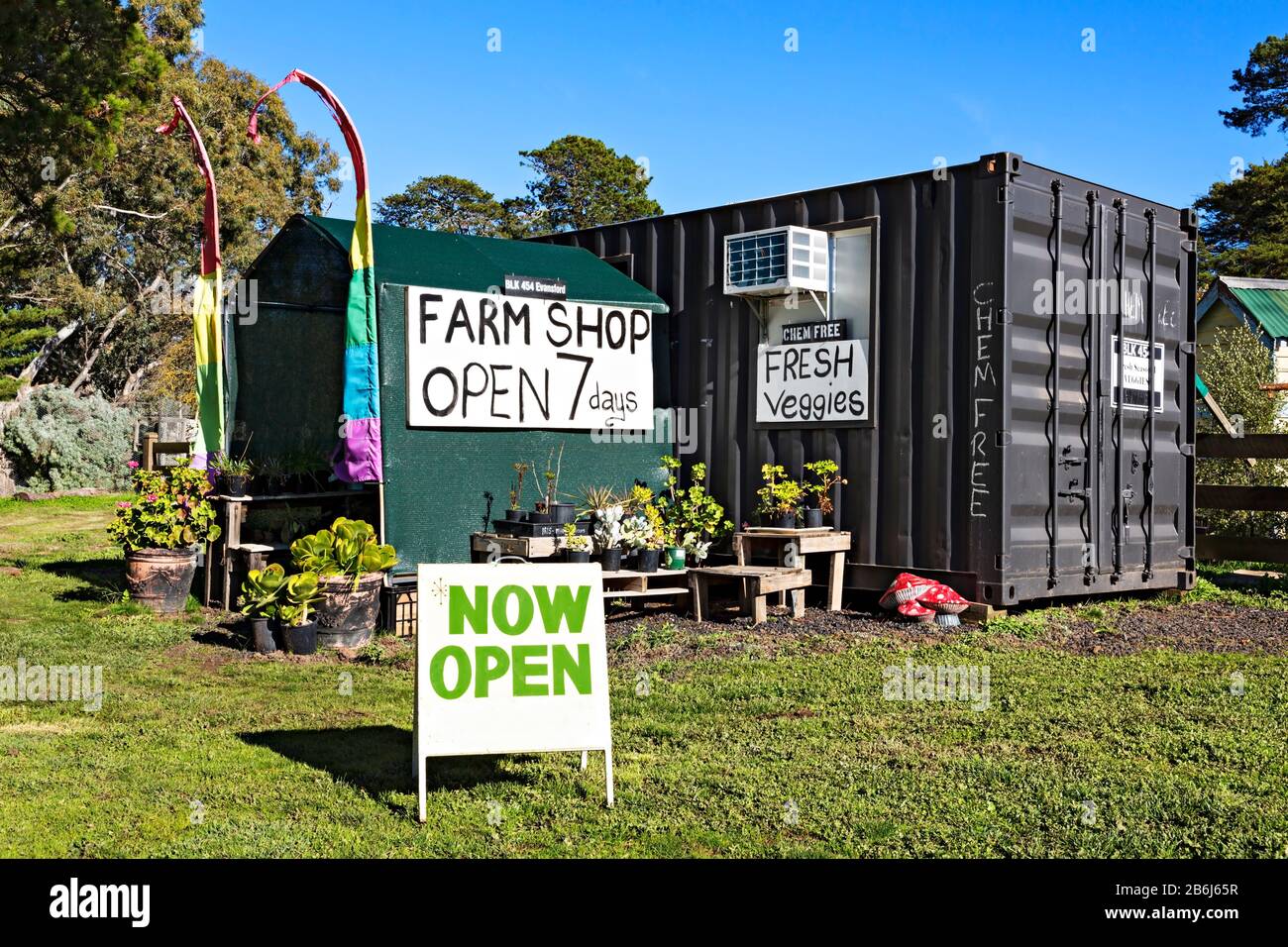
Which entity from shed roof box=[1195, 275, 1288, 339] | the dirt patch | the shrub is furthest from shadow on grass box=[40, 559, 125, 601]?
shed roof box=[1195, 275, 1288, 339]

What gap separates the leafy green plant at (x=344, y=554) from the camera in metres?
9.12

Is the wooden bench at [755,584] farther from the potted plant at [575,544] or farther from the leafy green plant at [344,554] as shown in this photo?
the leafy green plant at [344,554]

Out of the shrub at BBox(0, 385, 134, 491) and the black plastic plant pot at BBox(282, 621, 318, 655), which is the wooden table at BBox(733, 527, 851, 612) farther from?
the shrub at BBox(0, 385, 134, 491)

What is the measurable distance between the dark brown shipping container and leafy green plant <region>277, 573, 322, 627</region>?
4060mm

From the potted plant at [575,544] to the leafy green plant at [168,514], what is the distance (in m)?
3.17

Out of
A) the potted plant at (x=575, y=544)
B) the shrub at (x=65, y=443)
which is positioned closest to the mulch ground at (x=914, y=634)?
the potted plant at (x=575, y=544)

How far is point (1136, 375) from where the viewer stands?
10750mm

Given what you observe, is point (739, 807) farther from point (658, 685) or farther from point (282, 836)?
point (658, 685)

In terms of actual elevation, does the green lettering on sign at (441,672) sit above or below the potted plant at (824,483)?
below

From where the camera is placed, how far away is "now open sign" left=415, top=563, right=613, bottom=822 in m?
5.11

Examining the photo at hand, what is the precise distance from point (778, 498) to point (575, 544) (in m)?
1.89

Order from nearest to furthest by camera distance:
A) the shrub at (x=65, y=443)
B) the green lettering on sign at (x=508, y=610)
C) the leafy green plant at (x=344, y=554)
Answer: the green lettering on sign at (x=508, y=610)
the leafy green plant at (x=344, y=554)
the shrub at (x=65, y=443)

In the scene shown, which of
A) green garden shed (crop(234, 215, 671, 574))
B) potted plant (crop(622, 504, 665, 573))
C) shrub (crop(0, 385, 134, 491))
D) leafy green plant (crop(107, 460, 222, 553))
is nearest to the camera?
green garden shed (crop(234, 215, 671, 574))

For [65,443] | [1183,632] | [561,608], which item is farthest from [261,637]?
[65,443]
